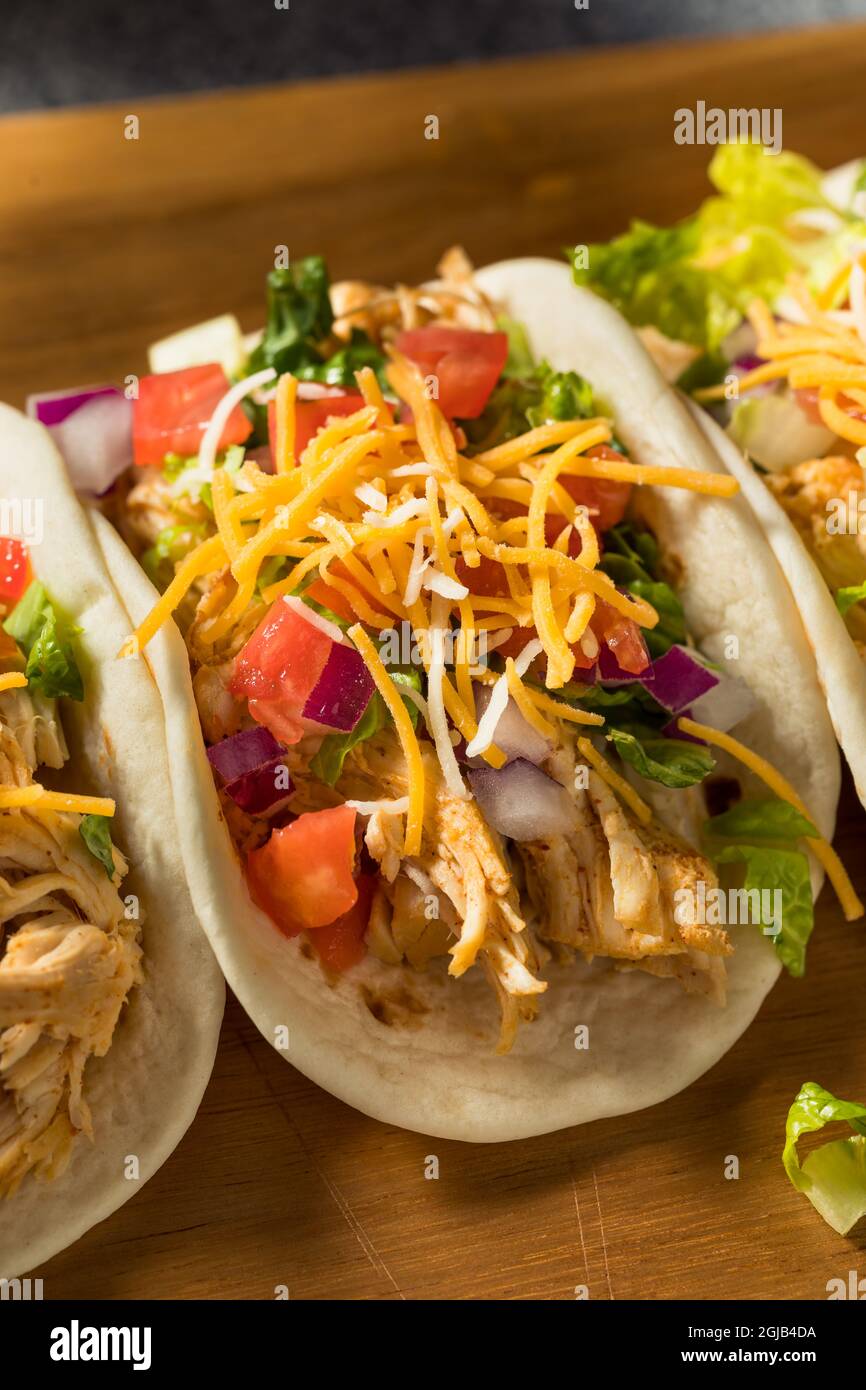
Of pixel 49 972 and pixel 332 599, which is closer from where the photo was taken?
pixel 49 972

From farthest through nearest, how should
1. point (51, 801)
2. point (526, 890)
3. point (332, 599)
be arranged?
point (526, 890)
point (332, 599)
point (51, 801)

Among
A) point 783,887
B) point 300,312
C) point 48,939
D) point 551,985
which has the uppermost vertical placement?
point 300,312

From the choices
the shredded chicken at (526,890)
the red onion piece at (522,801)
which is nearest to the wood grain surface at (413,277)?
the shredded chicken at (526,890)

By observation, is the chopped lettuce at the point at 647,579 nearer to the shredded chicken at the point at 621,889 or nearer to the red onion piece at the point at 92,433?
the shredded chicken at the point at 621,889

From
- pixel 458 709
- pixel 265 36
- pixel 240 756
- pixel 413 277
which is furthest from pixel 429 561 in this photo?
pixel 265 36

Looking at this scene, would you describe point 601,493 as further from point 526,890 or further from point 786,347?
point 526,890

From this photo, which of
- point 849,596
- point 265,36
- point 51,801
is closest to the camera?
point 51,801

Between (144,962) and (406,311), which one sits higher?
(406,311)

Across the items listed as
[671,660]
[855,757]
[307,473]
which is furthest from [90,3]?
[855,757]
